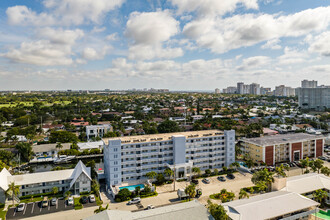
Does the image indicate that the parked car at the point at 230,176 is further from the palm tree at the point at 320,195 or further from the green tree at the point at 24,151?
the green tree at the point at 24,151

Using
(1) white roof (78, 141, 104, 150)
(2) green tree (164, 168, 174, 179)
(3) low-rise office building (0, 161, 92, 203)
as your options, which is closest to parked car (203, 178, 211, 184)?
(2) green tree (164, 168, 174, 179)

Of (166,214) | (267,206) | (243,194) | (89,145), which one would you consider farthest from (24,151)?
(267,206)

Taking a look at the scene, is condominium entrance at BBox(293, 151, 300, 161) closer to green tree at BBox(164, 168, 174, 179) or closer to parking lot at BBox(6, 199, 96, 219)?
green tree at BBox(164, 168, 174, 179)

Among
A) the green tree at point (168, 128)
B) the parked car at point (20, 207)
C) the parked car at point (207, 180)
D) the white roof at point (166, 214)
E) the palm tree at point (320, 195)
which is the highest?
the green tree at point (168, 128)

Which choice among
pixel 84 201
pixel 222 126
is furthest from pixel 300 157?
pixel 84 201

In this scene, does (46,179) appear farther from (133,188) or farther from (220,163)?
(220,163)

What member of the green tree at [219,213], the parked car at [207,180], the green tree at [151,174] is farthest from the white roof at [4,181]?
the parked car at [207,180]
